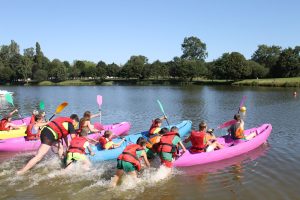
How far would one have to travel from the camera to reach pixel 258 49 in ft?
373

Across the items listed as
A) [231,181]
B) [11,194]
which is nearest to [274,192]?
[231,181]

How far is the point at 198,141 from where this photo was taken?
11469 millimetres

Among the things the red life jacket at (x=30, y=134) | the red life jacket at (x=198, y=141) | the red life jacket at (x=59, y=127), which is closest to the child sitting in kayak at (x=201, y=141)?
the red life jacket at (x=198, y=141)

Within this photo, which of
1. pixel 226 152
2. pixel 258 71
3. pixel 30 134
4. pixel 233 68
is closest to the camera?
pixel 226 152

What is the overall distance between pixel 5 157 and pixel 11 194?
4.44 m

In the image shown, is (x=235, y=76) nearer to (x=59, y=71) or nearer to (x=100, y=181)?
(x=59, y=71)

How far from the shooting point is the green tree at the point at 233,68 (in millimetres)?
76375

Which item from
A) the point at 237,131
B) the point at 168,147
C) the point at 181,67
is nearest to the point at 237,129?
the point at 237,131

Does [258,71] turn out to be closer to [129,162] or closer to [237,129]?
[237,129]

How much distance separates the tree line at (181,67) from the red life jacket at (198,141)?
67097 mm

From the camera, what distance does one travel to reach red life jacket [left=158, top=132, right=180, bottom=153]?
10031 mm

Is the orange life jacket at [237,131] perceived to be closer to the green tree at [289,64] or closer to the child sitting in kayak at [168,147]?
the child sitting in kayak at [168,147]

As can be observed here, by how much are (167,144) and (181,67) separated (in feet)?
259

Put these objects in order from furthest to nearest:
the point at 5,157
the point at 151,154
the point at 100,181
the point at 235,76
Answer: the point at 235,76
the point at 5,157
the point at 151,154
the point at 100,181
